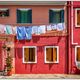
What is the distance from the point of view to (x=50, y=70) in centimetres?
2842

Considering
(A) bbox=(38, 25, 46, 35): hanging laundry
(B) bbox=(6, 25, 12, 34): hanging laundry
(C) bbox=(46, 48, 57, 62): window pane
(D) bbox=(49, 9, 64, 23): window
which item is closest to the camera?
(B) bbox=(6, 25, 12, 34): hanging laundry

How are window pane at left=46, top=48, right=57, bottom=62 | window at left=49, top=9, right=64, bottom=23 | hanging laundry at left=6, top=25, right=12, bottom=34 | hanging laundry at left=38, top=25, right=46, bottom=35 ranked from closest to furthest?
hanging laundry at left=6, top=25, right=12, bottom=34
hanging laundry at left=38, top=25, right=46, bottom=35
window at left=49, top=9, right=64, bottom=23
window pane at left=46, top=48, right=57, bottom=62

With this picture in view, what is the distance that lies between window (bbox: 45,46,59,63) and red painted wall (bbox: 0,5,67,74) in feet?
0.89

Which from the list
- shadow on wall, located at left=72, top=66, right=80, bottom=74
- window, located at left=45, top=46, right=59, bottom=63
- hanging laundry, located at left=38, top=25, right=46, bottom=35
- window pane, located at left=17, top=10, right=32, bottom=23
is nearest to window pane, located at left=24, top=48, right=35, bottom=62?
window, located at left=45, top=46, right=59, bottom=63

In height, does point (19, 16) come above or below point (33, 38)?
above

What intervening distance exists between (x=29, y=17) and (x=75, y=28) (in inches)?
163

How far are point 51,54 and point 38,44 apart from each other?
145 cm

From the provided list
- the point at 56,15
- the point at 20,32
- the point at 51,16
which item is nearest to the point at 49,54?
the point at 20,32

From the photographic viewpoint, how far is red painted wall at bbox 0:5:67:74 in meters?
28.4

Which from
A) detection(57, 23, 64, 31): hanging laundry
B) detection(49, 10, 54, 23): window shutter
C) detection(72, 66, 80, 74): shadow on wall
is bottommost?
detection(72, 66, 80, 74): shadow on wall

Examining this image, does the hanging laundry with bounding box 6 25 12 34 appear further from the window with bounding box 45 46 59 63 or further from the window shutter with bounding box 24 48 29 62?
the window with bounding box 45 46 59 63

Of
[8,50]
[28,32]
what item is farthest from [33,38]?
[8,50]

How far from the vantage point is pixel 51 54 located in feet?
93.8

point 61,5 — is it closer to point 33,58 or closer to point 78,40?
point 78,40
